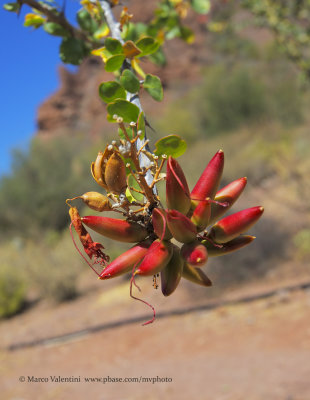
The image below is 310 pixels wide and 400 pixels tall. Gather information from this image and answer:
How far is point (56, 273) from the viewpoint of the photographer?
337 inches

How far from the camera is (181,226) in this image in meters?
0.62

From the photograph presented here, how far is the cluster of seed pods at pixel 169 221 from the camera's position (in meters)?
0.63

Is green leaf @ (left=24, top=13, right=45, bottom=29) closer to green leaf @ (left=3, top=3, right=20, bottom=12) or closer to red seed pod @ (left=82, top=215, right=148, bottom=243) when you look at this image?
green leaf @ (left=3, top=3, right=20, bottom=12)

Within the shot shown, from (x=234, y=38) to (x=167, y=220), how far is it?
1280 inches

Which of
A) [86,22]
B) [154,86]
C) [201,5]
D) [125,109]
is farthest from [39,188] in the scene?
[125,109]

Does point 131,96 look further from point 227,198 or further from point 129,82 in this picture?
point 227,198

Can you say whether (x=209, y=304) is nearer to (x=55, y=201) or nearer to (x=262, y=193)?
(x=262, y=193)

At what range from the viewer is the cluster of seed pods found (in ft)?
2.07

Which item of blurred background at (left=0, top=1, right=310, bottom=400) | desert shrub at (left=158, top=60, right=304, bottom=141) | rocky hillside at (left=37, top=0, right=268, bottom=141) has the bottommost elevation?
blurred background at (left=0, top=1, right=310, bottom=400)

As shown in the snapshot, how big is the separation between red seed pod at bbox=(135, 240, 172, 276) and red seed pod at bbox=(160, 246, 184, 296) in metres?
0.05

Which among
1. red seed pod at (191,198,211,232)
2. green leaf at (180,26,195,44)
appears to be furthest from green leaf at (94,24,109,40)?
red seed pod at (191,198,211,232)

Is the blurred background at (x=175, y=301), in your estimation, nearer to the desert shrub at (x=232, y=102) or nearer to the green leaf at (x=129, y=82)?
the green leaf at (x=129, y=82)

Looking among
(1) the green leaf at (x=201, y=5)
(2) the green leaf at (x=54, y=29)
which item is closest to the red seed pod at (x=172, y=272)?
(2) the green leaf at (x=54, y=29)

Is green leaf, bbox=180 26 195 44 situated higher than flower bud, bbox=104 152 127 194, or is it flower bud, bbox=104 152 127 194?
green leaf, bbox=180 26 195 44
